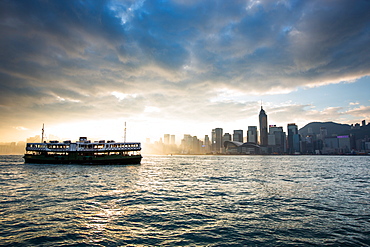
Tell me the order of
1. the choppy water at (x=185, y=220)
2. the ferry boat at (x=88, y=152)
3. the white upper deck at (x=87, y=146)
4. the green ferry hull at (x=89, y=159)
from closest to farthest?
the choppy water at (x=185, y=220) → the green ferry hull at (x=89, y=159) → the ferry boat at (x=88, y=152) → the white upper deck at (x=87, y=146)

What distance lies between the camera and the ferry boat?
88938mm

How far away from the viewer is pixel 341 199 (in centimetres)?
2702

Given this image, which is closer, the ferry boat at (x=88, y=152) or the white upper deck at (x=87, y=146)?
the ferry boat at (x=88, y=152)

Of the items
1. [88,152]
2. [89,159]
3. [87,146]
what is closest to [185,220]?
[89,159]

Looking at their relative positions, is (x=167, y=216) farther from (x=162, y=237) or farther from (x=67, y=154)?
(x=67, y=154)

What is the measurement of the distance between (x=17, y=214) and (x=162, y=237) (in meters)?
15.7

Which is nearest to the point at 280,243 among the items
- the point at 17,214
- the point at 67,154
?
the point at 17,214

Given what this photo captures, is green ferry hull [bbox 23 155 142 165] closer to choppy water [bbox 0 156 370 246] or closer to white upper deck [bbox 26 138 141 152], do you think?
white upper deck [bbox 26 138 141 152]

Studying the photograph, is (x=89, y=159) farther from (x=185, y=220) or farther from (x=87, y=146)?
(x=185, y=220)

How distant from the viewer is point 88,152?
300ft

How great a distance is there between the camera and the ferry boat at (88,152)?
8894 centimetres

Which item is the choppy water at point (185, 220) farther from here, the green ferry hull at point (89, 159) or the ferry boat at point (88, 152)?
the ferry boat at point (88, 152)

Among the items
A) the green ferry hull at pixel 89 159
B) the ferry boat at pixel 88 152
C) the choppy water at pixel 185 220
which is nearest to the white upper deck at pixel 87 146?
the ferry boat at pixel 88 152

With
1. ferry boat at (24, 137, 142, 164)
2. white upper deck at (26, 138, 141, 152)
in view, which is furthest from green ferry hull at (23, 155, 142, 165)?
white upper deck at (26, 138, 141, 152)
